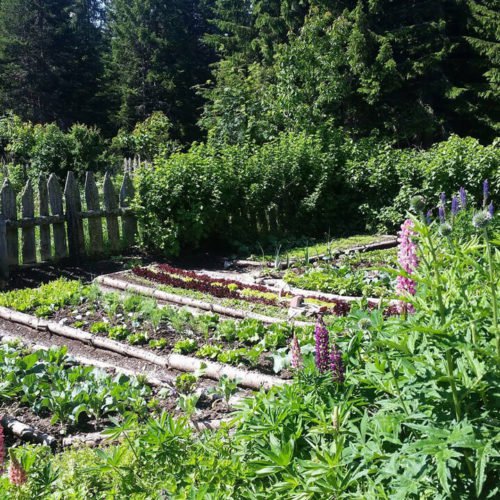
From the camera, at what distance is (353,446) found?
220cm

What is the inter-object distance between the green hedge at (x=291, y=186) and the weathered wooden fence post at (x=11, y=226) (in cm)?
204

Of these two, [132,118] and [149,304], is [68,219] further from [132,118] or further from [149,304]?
[132,118]

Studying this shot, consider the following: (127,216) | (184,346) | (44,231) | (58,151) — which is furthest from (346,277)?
(58,151)

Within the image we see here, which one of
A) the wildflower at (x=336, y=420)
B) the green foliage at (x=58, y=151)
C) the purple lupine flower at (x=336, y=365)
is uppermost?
the green foliage at (x=58, y=151)

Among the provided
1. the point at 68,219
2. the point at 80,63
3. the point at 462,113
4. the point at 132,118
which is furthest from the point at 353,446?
the point at 80,63

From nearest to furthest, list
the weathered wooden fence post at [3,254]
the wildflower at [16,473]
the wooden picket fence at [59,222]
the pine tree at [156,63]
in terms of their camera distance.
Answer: the wildflower at [16,473], the weathered wooden fence post at [3,254], the wooden picket fence at [59,222], the pine tree at [156,63]

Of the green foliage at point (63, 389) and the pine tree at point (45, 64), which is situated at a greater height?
the pine tree at point (45, 64)

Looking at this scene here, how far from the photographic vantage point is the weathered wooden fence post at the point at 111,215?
9953 mm

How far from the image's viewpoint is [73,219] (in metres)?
9.55

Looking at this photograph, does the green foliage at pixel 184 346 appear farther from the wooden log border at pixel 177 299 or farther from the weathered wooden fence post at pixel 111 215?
the weathered wooden fence post at pixel 111 215

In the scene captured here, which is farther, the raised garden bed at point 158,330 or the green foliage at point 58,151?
the green foliage at point 58,151

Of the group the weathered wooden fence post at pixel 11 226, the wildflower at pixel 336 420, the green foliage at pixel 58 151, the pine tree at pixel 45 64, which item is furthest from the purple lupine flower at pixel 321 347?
the pine tree at pixel 45 64

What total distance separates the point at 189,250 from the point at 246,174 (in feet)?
6.03

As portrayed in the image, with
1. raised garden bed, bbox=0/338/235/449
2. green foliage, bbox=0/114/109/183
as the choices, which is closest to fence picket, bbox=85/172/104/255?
raised garden bed, bbox=0/338/235/449
